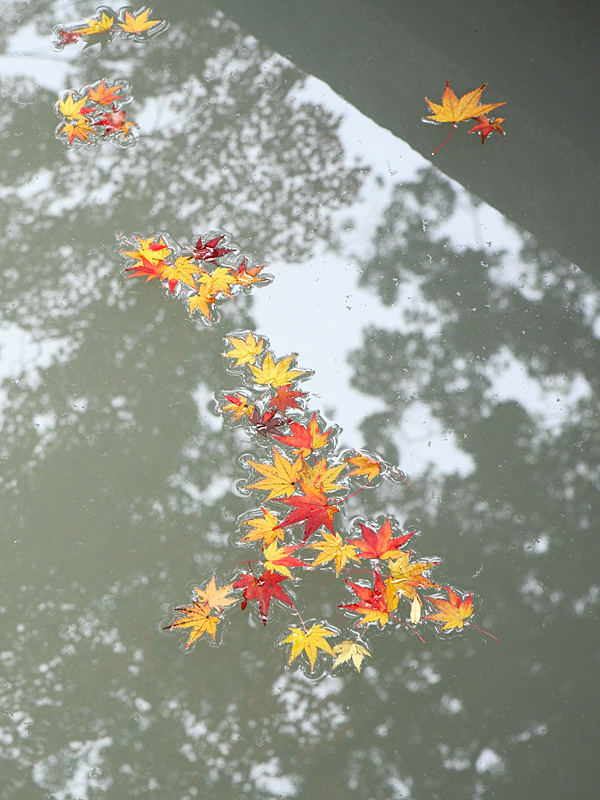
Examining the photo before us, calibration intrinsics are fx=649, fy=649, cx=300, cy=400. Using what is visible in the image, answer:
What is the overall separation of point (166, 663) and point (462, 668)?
2.54 feet

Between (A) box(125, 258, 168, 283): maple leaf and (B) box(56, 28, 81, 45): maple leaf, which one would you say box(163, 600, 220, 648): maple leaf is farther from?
(B) box(56, 28, 81, 45): maple leaf

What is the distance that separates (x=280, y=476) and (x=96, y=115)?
1.53 meters

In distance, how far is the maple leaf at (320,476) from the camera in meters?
1.74

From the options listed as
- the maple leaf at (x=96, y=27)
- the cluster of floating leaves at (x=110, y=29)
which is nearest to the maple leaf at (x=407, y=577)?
the cluster of floating leaves at (x=110, y=29)

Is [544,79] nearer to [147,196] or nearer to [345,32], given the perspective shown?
[345,32]

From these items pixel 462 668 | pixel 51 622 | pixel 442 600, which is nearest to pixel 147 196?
pixel 51 622

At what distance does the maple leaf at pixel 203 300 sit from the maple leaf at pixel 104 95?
874mm

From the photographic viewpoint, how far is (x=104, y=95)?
2369 millimetres

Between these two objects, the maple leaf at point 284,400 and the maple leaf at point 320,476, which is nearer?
the maple leaf at point 320,476

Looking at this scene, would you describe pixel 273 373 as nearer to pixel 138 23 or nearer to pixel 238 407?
pixel 238 407

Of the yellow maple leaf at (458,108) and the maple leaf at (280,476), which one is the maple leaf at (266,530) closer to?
the maple leaf at (280,476)

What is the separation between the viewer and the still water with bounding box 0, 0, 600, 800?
1.65 meters

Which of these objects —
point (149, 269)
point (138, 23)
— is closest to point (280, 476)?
point (149, 269)

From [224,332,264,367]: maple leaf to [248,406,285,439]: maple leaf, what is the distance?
0.17 metres
